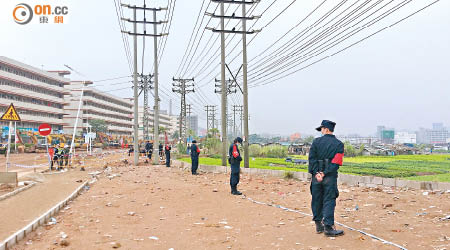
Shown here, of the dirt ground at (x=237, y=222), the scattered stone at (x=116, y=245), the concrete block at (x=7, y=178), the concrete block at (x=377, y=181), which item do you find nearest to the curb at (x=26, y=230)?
the dirt ground at (x=237, y=222)

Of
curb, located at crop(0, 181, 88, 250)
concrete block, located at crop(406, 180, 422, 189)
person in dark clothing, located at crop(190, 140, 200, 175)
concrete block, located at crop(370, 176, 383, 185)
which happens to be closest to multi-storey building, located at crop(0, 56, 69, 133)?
person in dark clothing, located at crop(190, 140, 200, 175)

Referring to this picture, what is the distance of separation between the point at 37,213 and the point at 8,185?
644 cm

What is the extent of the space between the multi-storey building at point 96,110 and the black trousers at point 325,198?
238ft

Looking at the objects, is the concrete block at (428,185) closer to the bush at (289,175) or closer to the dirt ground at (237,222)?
the dirt ground at (237,222)

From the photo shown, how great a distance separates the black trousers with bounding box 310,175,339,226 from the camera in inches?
217

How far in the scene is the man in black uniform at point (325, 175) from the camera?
5543 millimetres

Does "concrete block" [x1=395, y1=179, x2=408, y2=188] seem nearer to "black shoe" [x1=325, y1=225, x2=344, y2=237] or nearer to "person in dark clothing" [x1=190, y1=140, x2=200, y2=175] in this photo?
"black shoe" [x1=325, y1=225, x2=344, y2=237]

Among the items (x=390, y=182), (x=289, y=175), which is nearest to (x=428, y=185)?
(x=390, y=182)

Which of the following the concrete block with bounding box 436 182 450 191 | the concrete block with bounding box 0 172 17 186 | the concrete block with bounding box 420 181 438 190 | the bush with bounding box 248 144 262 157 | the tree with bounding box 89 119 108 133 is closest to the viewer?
the concrete block with bounding box 436 182 450 191

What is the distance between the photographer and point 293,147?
50875mm

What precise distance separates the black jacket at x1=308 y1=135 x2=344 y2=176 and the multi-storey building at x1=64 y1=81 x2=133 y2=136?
7250 centimetres

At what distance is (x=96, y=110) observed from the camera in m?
87.9

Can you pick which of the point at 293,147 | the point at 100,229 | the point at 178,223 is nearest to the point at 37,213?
the point at 100,229

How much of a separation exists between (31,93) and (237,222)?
61.1 meters
